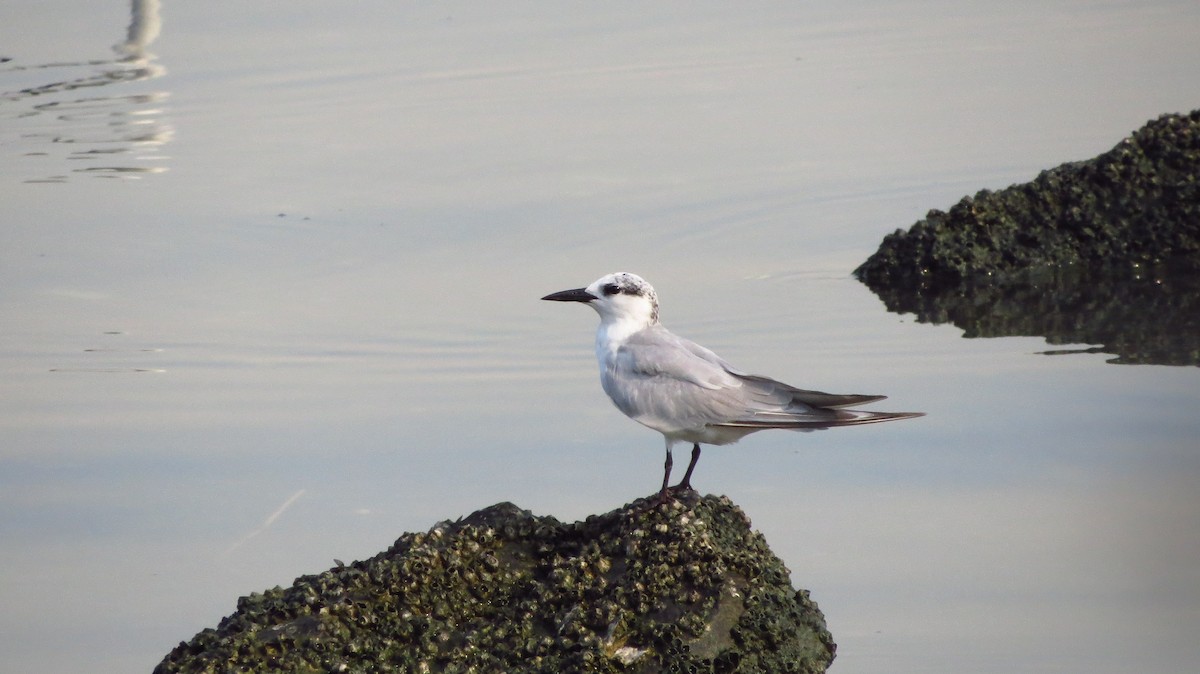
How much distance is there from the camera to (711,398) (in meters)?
6.25

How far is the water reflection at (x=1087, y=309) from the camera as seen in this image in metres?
8.65

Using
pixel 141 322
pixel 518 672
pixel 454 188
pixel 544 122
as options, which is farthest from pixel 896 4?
pixel 518 672

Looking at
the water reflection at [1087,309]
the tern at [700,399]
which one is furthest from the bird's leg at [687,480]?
the water reflection at [1087,309]

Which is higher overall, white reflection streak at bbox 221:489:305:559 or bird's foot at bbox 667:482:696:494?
bird's foot at bbox 667:482:696:494

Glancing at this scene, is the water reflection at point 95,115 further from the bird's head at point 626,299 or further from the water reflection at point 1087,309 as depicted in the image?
the bird's head at point 626,299

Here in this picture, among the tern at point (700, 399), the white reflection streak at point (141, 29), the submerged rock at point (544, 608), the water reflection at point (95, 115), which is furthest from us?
the white reflection streak at point (141, 29)

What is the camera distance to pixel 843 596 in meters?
6.17

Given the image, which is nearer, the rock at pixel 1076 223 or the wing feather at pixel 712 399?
the wing feather at pixel 712 399

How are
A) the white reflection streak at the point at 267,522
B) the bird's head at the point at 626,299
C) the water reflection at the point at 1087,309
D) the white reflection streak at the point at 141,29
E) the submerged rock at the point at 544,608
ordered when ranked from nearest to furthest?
the submerged rock at the point at 544,608 → the bird's head at the point at 626,299 → the white reflection streak at the point at 267,522 → the water reflection at the point at 1087,309 → the white reflection streak at the point at 141,29

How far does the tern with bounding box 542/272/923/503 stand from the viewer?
614cm

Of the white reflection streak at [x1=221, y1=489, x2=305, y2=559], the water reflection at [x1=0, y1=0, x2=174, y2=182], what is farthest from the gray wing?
the water reflection at [x1=0, y1=0, x2=174, y2=182]

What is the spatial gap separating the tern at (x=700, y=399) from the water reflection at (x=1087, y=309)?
113 inches

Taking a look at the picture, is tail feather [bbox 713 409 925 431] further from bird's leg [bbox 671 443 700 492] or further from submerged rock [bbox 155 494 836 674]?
submerged rock [bbox 155 494 836 674]

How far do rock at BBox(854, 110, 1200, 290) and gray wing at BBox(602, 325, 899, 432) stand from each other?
3827 mm
